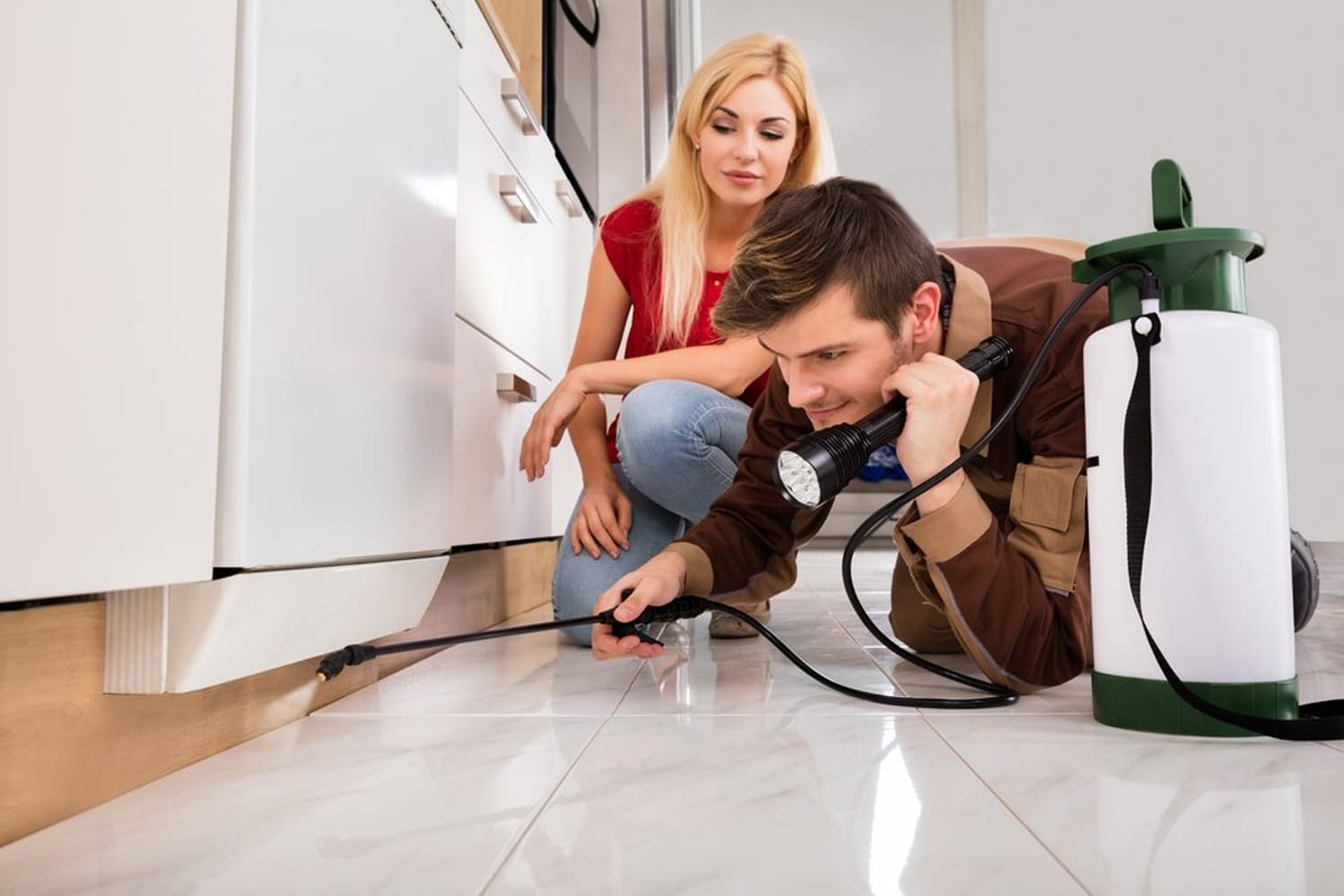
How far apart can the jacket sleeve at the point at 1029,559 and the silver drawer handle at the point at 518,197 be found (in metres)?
0.81

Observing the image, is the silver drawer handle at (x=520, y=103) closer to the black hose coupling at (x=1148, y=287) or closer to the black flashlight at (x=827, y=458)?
the black flashlight at (x=827, y=458)

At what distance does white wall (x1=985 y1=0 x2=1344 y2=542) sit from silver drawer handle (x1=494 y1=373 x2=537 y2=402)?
1.34 metres

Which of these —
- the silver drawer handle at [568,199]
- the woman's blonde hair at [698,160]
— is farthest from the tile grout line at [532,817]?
the silver drawer handle at [568,199]

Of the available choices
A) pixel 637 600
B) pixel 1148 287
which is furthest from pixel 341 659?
pixel 1148 287

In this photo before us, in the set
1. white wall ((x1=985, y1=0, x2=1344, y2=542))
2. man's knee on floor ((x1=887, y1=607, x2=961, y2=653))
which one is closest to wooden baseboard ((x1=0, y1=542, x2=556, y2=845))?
man's knee on floor ((x1=887, y1=607, x2=961, y2=653))

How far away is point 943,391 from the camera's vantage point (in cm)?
76

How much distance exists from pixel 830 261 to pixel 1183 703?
0.45 metres

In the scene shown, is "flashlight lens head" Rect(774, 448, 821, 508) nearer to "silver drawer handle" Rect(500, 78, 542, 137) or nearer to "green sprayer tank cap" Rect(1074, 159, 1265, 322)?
"green sprayer tank cap" Rect(1074, 159, 1265, 322)

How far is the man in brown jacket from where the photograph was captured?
782 millimetres

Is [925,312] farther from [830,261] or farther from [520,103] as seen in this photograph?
[520,103]

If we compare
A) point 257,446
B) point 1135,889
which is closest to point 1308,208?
point 1135,889

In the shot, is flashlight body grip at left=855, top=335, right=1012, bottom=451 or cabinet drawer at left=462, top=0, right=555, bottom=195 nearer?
flashlight body grip at left=855, top=335, right=1012, bottom=451

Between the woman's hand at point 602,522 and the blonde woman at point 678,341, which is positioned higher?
the blonde woman at point 678,341

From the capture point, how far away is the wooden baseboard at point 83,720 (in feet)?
1.55
